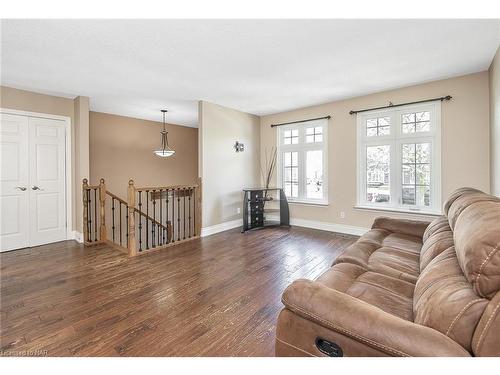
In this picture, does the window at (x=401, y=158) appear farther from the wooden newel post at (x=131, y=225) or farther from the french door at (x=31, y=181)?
the french door at (x=31, y=181)

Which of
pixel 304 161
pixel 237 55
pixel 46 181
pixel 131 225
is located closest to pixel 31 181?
pixel 46 181

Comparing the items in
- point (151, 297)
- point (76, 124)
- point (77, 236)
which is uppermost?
point (76, 124)

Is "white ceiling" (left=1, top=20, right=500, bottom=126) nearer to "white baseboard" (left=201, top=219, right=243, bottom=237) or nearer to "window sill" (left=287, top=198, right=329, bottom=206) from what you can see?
"window sill" (left=287, top=198, right=329, bottom=206)

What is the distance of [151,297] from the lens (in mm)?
2318

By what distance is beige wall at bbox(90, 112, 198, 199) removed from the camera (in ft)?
18.1

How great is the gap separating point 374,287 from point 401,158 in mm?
3235

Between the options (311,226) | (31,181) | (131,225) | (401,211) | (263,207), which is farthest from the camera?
(263,207)

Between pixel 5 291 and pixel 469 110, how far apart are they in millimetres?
5830

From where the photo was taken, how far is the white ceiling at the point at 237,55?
2260 mm

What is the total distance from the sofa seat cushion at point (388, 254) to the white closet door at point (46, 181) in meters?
4.47

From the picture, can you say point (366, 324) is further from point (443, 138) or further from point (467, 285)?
point (443, 138)

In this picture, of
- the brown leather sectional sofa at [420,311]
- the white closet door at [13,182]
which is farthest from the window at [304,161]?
the white closet door at [13,182]
